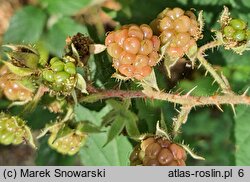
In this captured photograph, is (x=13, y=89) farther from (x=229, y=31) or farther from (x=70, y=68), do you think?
(x=229, y=31)

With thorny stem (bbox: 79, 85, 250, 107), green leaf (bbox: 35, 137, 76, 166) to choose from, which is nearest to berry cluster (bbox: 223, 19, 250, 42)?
thorny stem (bbox: 79, 85, 250, 107)

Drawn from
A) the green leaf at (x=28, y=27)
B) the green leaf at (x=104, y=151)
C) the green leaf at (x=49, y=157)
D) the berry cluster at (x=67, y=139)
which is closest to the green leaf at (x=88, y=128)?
the berry cluster at (x=67, y=139)

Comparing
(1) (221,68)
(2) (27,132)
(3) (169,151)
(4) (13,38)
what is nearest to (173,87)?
(1) (221,68)

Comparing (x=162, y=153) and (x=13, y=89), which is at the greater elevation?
(x=13, y=89)

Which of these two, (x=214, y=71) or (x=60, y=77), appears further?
(x=214, y=71)

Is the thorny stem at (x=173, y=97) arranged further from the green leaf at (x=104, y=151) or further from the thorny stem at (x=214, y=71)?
the green leaf at (x=104, y=151)

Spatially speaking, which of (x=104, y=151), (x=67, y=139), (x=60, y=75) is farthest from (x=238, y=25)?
(x=104, y=151)
